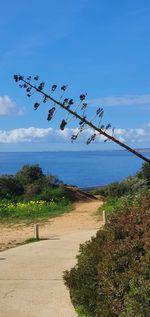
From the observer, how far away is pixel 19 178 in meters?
32.7

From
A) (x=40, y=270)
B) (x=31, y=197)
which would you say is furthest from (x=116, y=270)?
(x=31, y=197)

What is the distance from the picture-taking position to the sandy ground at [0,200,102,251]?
1781 cm

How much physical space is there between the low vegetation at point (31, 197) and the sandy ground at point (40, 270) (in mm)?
3175

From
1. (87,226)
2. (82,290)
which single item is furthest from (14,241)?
(82,290)

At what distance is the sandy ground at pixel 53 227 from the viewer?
58.4ft

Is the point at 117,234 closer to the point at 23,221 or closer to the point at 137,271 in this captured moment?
the point at 137,271

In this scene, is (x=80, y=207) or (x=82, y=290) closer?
(x=82, y=290)

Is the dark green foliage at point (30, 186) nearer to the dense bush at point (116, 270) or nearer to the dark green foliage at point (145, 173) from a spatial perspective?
the dark green foliage at point (145, 173)

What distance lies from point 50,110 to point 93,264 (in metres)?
3.15

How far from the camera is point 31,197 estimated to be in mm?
29188

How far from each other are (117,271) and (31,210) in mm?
17575

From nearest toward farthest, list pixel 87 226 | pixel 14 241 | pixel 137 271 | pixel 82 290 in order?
pixel 137 271
pixel 82 290
pixel 14 241
pixel 87 226

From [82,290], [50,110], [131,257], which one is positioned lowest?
[82,290]

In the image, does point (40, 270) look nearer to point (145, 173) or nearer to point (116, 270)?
point (116, 270)
